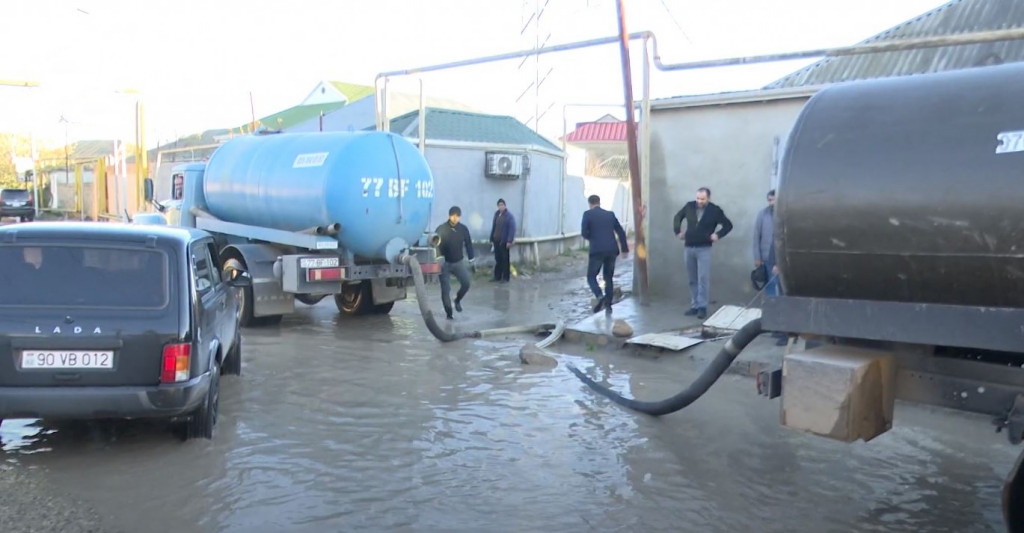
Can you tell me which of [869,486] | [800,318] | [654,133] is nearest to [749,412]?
[869,486]

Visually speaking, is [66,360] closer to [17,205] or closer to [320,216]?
[320,216]

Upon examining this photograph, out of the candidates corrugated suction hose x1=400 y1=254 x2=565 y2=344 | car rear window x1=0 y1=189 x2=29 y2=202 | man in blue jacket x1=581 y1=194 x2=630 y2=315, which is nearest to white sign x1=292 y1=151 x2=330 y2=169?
corrugated suction hose x1=400 y1=254 x2=565 y2=344

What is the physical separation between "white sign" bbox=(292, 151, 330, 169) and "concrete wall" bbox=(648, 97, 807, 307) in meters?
5.05

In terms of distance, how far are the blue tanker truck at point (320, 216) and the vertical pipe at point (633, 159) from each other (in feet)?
9.65

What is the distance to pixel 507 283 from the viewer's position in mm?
18047

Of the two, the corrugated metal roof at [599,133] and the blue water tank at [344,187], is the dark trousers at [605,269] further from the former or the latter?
the corrugated metal roof at [599,133]

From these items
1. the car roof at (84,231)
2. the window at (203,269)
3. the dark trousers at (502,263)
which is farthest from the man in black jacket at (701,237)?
the car roof at (84,231)

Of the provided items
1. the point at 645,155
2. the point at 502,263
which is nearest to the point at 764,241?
the point at 645,155

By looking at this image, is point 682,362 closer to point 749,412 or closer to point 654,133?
point 749,412

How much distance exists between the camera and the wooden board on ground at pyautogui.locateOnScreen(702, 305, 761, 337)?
402 inches

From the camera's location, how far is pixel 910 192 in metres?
3.92

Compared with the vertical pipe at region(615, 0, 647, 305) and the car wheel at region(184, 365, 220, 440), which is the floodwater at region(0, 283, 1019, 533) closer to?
the car wheel at region(184, 365, 220, 440)

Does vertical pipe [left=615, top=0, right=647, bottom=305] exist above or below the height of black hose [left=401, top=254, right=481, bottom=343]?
above

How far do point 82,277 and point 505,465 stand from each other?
3088mm
